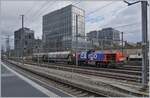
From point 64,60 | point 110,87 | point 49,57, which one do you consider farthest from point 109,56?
point 49,57

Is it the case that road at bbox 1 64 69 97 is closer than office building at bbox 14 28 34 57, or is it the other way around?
road at bbox 1 64 69 97

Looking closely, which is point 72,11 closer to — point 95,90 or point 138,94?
point 95,90

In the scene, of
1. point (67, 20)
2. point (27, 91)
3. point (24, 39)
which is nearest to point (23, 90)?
point (27, 91)

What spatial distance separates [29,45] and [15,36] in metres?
7.53

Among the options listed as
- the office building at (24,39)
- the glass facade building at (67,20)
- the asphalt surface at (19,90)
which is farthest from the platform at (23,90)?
the office building at (24,39)

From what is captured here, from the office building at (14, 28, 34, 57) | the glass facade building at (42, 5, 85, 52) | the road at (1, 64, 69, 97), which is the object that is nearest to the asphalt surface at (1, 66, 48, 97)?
the road at (1, 64, 69, 97)

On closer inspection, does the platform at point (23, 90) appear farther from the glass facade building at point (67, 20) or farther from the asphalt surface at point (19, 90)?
the glass facade building at point (67, 20)

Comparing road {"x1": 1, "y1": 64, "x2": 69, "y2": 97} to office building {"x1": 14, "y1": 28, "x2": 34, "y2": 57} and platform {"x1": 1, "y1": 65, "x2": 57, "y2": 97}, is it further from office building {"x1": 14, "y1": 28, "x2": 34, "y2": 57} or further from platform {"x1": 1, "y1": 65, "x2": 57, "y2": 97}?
office building {"x1": 14, "y1": 28, "x2": 34, "y2": 57}

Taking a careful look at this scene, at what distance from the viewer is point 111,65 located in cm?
3919

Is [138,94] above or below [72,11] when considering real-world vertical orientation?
below

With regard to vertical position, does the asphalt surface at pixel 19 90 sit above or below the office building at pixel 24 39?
below

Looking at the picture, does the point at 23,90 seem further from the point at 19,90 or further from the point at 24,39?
the point at 24,39

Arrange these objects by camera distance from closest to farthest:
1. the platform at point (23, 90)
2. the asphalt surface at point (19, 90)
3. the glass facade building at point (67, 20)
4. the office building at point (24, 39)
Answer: the asphalt surface at point (19, 90) → the platform at point (23, 90) → the glass facade building at point (67, 20) → the office building at point (24, 39)

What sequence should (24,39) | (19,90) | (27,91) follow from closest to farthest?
(27,91), (19,90), (24,39)
